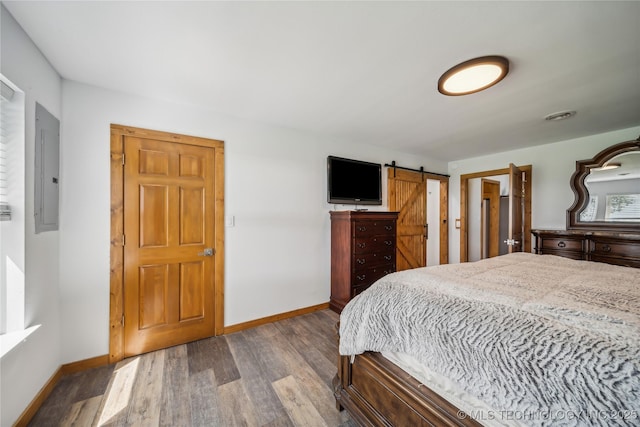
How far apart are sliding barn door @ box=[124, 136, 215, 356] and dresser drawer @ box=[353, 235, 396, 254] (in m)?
1.70

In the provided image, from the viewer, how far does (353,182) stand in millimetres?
3453

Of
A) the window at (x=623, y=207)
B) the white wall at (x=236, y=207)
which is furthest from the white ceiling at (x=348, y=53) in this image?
the window at (x=623, y=207)

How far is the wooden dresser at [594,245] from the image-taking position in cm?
256

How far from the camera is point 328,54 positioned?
162 centimetres

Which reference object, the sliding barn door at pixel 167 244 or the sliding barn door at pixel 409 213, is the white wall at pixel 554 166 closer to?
the sliding barn door at pixel 409 213

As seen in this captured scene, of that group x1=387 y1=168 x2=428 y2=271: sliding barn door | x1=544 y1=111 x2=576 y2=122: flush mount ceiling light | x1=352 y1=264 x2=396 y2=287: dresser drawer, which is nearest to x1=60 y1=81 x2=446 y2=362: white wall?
x1=387 y1=168 x2=428 y2=271: sliding barn door

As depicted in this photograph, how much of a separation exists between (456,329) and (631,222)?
→ 12.1 feet

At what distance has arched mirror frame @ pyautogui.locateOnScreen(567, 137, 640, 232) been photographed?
2883 millimetres

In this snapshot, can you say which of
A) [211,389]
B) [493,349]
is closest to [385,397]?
[493,349]

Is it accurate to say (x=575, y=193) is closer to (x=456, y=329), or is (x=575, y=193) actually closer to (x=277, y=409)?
(x=456, y=329)

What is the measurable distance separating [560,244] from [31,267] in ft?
16.8

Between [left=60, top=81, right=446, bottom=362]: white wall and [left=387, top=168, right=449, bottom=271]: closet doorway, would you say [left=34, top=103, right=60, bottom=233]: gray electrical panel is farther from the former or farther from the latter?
[left=387, top=168, right=449, bottom=271]: closet doorway

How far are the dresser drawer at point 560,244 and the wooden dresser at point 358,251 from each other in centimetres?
196

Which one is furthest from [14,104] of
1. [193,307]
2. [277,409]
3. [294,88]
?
Answer: [277,409]
